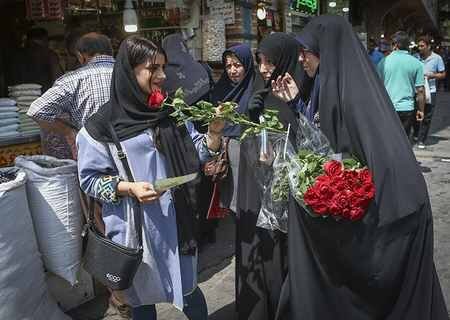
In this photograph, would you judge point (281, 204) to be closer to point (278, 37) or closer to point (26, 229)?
point (278, 37)

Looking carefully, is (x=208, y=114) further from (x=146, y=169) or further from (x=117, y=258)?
(x=117, y=258)

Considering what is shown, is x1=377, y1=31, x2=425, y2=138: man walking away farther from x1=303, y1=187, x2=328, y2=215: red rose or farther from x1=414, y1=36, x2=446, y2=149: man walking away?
x1=303, y1=187, x2=328, y2=215: red rose

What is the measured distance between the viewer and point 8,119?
3.97m

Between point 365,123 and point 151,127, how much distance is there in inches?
38.0

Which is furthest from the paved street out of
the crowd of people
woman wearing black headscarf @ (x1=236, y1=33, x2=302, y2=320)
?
the crowd of people

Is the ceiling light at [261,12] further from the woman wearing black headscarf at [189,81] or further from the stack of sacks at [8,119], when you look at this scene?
the stack of sacks at [8,119]

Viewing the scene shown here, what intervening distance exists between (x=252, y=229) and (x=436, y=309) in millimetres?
1020

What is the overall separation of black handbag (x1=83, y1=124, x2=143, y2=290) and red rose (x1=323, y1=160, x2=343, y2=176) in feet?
2.85

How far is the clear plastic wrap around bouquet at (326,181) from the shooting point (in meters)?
1.97

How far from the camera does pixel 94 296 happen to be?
3.49 metres

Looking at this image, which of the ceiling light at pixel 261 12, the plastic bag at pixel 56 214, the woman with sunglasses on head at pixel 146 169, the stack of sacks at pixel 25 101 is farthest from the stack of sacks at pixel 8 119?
the ceiling light at pixel 261 12

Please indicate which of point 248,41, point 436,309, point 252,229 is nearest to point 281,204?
point 252,229

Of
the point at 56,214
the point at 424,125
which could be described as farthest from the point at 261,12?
the point at 56,214

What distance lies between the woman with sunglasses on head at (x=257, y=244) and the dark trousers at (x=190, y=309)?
0.38 meters
